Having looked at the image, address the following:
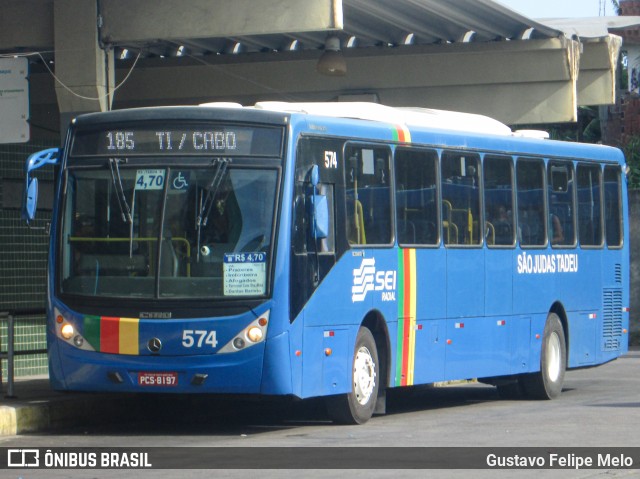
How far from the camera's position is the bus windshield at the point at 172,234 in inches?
527

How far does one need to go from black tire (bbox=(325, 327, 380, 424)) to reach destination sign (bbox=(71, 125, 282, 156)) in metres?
2.23

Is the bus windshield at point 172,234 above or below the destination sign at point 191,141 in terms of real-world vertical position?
below

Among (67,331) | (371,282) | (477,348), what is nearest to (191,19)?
(371,282)

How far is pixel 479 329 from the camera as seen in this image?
17.0m

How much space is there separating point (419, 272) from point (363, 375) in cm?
151

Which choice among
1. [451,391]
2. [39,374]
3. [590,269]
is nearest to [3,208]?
[39,374]

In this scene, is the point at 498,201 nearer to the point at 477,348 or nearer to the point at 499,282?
the point at 499,282

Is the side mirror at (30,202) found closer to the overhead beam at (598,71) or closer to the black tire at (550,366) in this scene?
the black tire at (550,366)

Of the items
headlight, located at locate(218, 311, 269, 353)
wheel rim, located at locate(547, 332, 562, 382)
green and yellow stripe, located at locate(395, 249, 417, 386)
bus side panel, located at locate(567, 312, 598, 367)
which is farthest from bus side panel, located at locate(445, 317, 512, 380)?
headlight, located at locate(218, 311, 269, 353)

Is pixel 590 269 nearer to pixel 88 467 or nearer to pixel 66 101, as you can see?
pixel 66 101

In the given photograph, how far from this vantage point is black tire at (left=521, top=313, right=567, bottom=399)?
1831 centimetres

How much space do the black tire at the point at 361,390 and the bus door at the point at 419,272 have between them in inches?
17.7

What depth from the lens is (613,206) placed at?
20.2 meters

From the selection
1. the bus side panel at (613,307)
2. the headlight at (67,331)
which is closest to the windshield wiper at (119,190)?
the headlight at (67,331)
